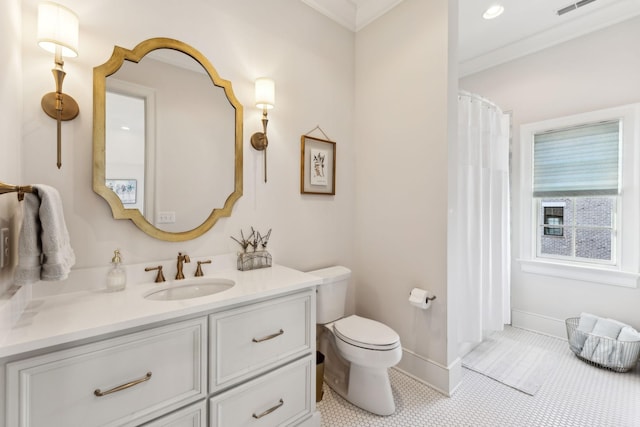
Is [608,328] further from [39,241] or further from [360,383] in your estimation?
[39,241]

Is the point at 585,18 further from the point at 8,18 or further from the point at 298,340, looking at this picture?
the point at 8,18

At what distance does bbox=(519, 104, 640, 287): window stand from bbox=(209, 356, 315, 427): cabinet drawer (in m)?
2.67

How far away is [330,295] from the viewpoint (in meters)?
1.96

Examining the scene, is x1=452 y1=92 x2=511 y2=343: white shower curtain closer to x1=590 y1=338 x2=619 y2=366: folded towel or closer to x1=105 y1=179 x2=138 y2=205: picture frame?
x1=590 y1=338 x2=619 y2=366: folded towel

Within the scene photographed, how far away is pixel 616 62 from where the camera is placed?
236 centimetres

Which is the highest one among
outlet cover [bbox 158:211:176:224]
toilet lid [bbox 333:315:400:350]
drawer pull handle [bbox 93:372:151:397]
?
outlet cover [bbox 158:211:176:224]

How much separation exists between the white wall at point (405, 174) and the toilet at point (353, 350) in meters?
0.38

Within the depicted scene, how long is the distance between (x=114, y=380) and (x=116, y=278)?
50 centimetres

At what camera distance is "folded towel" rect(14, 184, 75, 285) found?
88 centimetres

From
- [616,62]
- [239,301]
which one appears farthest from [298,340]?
[616,62]

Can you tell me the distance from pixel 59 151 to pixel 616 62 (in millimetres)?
3994

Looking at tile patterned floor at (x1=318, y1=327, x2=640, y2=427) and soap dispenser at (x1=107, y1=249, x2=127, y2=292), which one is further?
tile patterned floor at (x1=318, y1=327, x2=640, y2=427)

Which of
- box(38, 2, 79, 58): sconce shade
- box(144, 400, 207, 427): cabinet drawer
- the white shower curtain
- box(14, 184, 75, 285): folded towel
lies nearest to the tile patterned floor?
the white shower curtain

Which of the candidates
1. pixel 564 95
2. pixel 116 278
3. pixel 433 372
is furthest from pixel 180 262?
pixel 564 95
